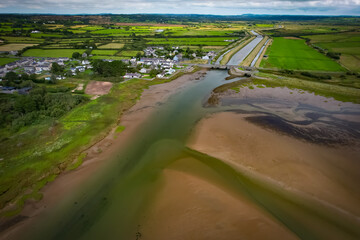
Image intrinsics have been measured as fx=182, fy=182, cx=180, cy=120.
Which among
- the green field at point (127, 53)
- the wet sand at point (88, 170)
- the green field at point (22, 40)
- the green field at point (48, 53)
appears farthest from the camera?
the green field at point (22, 40)

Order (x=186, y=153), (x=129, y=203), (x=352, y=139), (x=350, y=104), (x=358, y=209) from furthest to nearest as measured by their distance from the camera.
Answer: (x=350, y=104)
(x=352, y=139)
(x=186, y=153)
(x=129, y=203)
(x=358, y=209)

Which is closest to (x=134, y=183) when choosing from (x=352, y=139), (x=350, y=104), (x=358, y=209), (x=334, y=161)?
(x=358, y=209)

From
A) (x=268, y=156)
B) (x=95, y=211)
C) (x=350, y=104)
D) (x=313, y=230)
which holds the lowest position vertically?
(x=95, y=211)

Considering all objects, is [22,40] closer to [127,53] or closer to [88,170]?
[127,53]

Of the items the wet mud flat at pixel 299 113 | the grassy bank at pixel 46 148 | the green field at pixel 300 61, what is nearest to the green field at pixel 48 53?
the grassy bank at pixel 46 148

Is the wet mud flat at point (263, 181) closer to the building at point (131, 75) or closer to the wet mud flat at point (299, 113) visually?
the wet mud flat at point (299, 113)

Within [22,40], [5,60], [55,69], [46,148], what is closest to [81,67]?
[55,69]

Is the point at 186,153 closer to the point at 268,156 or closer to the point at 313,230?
the point at 268,156
